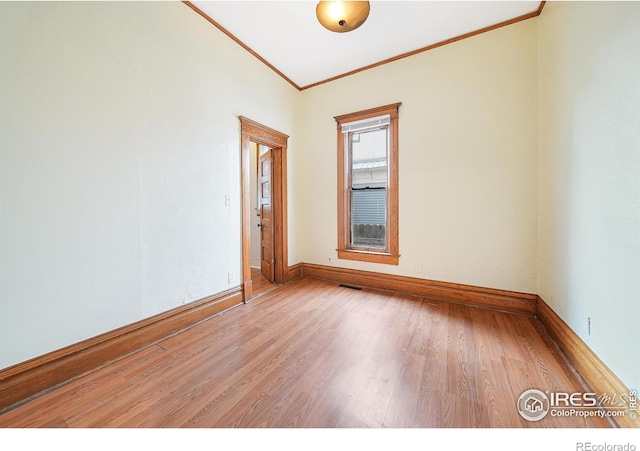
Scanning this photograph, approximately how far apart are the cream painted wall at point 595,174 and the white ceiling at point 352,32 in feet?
2.11

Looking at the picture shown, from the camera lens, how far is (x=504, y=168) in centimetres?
262

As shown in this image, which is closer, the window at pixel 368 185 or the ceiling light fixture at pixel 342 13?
the ceiling light fixture at pixel 342 13

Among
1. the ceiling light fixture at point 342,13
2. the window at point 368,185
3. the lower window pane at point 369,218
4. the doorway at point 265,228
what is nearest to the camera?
the ceiling light fixture at point 342,13

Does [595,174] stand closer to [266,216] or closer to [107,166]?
[107,166]

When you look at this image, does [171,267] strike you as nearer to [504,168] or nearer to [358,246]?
[358,246]

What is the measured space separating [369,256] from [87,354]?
9.97ft

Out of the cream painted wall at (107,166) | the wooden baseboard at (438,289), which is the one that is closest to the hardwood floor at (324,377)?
the wooden baseboard at (438,289)

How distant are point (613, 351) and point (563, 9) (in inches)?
103

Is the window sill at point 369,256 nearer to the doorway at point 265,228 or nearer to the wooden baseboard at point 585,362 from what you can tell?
the doorway at point 265,228

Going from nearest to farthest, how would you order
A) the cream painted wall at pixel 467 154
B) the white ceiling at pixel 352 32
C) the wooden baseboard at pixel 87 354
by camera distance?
the wooden baseboard at pixel 87 354 < the white ceiling at pixel 352 32 < the cream painted wall at pixel 467 154

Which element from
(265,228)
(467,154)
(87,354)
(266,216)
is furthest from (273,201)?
(467,154)

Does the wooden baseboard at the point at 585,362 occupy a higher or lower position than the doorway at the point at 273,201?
lower

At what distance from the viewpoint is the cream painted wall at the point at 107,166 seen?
1444 millimetres

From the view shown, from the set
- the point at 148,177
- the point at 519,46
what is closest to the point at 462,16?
the point at 519,46
